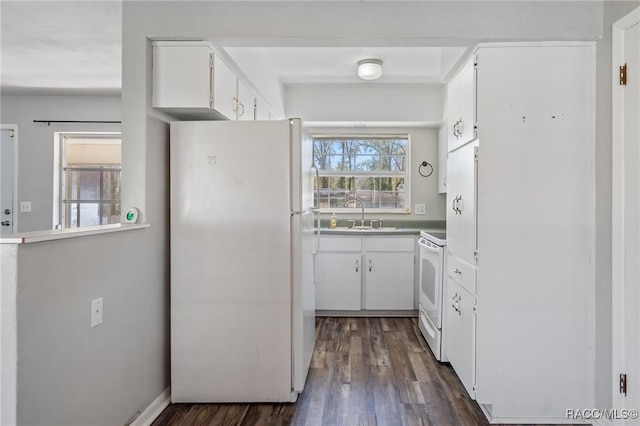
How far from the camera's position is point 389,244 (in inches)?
148

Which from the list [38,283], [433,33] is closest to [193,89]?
[38,283]

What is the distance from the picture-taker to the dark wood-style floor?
6.51 ft

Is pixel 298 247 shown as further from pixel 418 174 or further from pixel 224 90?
pixel 418 174

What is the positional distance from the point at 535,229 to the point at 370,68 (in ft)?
6.94

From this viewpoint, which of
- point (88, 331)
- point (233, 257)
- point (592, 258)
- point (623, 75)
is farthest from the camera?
point (233, 257)

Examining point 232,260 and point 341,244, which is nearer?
point 232,260

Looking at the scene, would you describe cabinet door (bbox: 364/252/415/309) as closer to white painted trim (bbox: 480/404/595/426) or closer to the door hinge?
white painted trim (bbox: 480/404/595/426)

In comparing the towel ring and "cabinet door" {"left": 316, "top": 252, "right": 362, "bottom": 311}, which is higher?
the towel ring

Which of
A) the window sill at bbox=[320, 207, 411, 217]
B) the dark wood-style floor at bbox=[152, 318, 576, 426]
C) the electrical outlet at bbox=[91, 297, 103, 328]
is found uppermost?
the window sill at bbox=[320, 207, 411, 217]

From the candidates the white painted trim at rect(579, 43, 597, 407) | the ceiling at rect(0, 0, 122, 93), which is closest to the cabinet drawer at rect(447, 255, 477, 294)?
the white painted trim at rect(579, 43, 597, 407)

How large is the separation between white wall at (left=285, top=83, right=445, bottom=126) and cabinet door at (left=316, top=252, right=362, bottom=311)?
1.56 meters

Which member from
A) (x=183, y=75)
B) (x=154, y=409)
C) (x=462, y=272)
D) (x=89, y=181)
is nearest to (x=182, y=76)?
(x=183, y=75)

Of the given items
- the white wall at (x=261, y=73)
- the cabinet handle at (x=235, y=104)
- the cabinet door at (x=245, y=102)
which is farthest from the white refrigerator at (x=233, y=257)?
the white wall at (x=261, y=73)

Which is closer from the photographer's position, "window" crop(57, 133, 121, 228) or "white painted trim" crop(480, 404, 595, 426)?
"white painted trim" crop(480, 404, 595, 426)
